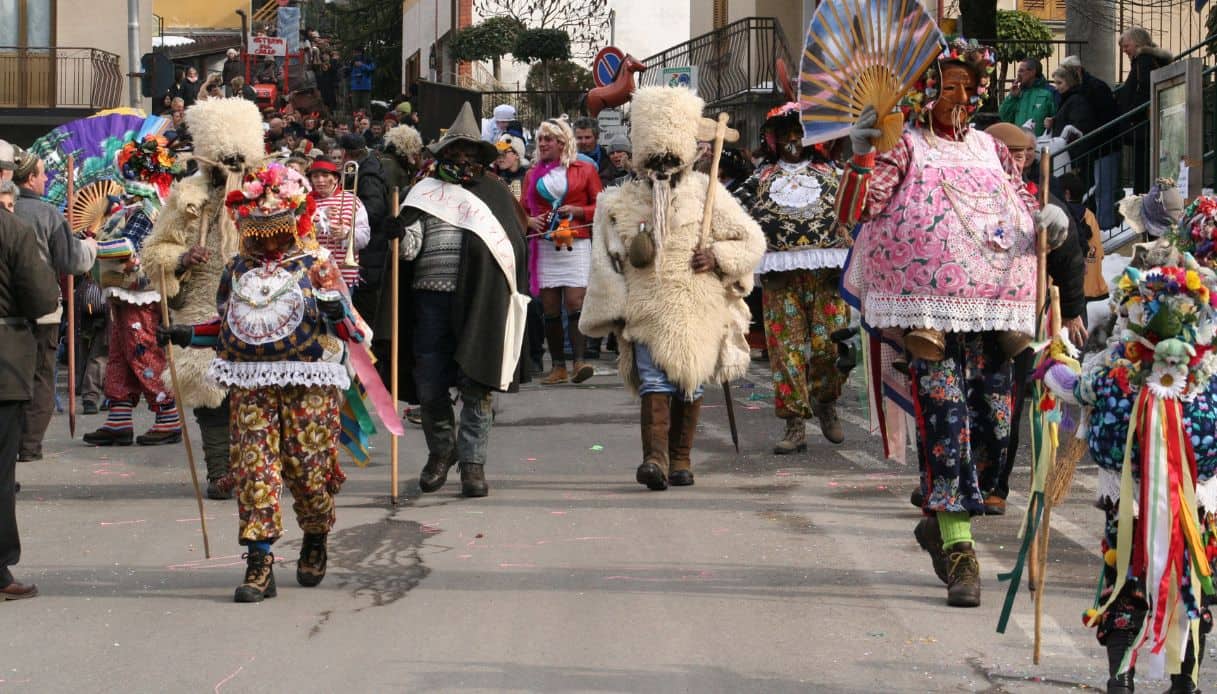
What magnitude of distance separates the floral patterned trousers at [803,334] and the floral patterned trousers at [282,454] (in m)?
4.28

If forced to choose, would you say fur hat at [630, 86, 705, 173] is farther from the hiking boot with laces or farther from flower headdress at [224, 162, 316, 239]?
the hiking boot with laces

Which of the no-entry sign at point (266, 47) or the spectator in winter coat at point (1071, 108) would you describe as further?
the no-entry sign at point (266, 47)

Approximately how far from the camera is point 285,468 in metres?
7.31

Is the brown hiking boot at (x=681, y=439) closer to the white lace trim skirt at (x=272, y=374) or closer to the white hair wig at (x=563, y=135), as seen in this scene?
the white lace trim skirt at (x=272, y=374)

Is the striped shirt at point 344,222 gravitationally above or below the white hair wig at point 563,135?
below

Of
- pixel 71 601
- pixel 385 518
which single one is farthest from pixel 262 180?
pixel 385 518

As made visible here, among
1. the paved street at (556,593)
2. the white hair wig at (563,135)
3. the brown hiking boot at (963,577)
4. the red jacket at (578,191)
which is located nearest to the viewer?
the paved street at (556,593)

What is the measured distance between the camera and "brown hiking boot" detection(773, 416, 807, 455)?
1123 centimetres

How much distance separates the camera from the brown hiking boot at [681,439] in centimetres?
1007

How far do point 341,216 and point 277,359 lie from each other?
144 inches

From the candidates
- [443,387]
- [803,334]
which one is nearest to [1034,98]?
[803,334]

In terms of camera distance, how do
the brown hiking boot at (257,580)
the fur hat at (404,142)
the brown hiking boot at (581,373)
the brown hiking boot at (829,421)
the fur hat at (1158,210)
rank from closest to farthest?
the brown hiking boot at (257,580) → the fur hat at (1158,210) → the brown hiking boot at (829,421) → the fur hat at (404,142) → the brown hiking boot at (581,373)

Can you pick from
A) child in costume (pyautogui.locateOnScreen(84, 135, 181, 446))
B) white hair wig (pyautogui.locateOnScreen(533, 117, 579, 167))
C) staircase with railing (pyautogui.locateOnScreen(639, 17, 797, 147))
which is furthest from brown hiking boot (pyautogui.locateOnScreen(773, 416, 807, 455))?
staircase with railing (pyautogui.locateOnScreen(639, 17, 797, 147))

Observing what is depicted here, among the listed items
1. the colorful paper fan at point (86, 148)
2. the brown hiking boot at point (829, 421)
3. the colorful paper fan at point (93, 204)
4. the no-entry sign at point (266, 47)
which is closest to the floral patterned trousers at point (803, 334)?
the brown hiking boot at point (829, 421)
